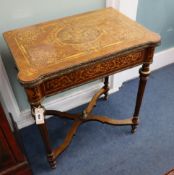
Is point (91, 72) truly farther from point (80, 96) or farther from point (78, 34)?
point (80, 96)

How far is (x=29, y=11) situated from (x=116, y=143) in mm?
914

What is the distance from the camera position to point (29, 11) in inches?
45.9

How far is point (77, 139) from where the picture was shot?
1.45 metres

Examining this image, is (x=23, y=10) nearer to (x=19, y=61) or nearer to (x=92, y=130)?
(x=19, y=61)

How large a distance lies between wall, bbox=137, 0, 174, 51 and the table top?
473 millimetres

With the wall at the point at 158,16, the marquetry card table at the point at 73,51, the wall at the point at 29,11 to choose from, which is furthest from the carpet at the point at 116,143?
the wall at the point at 158,16

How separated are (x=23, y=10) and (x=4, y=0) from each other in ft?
0.34

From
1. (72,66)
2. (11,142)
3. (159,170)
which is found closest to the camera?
(72,66)

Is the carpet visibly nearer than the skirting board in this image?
Yes

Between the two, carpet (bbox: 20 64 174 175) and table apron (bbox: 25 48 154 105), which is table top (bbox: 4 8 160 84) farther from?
carpet (bbox: 20 64 174 175)

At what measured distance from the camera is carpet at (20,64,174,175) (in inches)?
50.6

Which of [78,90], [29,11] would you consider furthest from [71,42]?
[78,90]

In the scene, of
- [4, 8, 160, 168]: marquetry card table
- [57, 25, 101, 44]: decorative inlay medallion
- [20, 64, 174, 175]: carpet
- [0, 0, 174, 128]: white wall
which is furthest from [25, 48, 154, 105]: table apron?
[20, 64, 174, 175]: carpet

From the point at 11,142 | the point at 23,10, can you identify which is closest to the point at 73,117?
the point at 11,142
